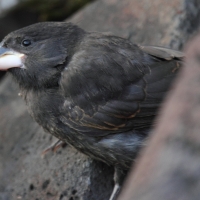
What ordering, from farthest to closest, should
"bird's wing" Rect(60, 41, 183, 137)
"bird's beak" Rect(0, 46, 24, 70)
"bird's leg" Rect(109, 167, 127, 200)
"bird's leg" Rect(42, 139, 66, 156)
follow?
"bird's leg" Rect(42, 139, 66, 156) < "bird's leg" Rect(109, 167, 127, 200) < "bird's beak" Rect(0, 46, 24, 70) < "bird's wing" Rect(60, 41, 183, 137)

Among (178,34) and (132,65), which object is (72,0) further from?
(132,65)

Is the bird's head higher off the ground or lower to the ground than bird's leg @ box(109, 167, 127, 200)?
higher

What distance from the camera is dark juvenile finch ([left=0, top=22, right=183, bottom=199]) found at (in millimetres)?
3332

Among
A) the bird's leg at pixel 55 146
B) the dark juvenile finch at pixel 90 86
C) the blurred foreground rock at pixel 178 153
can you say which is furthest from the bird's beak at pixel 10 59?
the blurred foreground rock at pixel 178 153

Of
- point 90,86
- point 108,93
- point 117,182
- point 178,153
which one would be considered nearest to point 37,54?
point 90,86

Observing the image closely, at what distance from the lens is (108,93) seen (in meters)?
3.32

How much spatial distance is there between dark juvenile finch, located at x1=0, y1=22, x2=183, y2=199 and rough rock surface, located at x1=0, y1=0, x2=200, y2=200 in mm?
296

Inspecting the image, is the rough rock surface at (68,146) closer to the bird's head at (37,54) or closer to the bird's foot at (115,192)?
the bird's foot at (115,192)

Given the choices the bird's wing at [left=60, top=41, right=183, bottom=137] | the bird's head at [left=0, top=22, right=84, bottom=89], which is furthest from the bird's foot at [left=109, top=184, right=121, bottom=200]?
the bird's head at [left=0, top=22, right=84, bottom=89]

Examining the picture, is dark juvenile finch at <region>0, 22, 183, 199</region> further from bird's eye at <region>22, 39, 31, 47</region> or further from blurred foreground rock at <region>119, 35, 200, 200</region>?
blurred foreground rock at <region>119, 35, 200, 200</region>

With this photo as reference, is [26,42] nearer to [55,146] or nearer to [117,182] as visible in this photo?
[55,146]

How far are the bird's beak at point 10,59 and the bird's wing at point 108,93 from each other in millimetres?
353

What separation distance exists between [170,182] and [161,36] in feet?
10.9

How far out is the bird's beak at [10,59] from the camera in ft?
11.3
